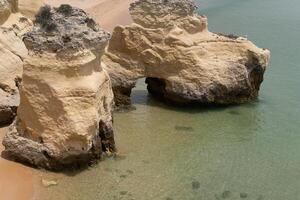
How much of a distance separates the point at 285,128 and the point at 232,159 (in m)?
2.52

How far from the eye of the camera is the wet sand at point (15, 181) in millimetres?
10812

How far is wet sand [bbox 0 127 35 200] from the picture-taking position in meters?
10.8

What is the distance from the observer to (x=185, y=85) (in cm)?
1550

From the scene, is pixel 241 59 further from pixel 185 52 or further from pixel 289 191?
pixel 289 191

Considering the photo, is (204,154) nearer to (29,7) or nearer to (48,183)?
(48,183)

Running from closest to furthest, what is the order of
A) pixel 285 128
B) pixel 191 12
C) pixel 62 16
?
pixel 62 16
pixel 285 128
pixel 191 12

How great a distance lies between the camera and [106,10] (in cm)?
3089

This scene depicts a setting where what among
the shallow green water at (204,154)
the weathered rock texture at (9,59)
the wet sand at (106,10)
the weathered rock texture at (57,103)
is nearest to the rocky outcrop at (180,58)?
the shallow green water at (204,154)

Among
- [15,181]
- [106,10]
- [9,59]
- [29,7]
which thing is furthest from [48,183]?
[106,10]

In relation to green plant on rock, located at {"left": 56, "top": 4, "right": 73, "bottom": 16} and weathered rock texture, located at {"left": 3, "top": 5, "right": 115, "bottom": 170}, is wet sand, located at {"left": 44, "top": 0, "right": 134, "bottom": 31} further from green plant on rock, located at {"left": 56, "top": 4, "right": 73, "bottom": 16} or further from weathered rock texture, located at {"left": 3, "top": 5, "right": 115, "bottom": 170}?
weathered rock texture, located at {"left": 3, "top": 5, "right": 115, "bottom": 170}

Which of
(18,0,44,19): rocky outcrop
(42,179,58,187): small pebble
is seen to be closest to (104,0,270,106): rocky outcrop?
(18,0,44,19): rocky outcrop

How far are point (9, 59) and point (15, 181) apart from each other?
464 centimetres

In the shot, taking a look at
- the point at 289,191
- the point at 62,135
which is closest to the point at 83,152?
the point at 62,135

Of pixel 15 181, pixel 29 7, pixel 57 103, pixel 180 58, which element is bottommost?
pixel 15 181
